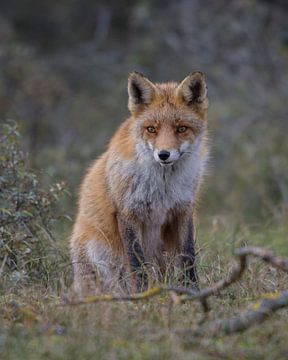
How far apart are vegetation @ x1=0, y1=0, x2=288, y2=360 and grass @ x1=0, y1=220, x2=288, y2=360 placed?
0.01 metres

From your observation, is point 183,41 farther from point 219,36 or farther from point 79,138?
point 79,138

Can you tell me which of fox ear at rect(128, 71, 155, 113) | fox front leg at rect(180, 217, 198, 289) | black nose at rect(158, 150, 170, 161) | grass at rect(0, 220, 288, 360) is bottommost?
fox front leg at rect(180, 217, 198, 289)

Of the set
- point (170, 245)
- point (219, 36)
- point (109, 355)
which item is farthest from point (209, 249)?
point (219, 36)

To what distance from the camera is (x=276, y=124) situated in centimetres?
1633

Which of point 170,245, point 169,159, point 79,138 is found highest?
point 169,159

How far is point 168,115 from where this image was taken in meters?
7.13

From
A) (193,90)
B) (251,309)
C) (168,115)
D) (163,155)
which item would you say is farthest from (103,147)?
(251,309)

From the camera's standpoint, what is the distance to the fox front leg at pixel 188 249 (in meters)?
6.77

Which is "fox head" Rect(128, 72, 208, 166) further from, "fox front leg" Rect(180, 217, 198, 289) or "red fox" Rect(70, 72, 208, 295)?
"fox front leg" Rect(180, 217, 198, 289)

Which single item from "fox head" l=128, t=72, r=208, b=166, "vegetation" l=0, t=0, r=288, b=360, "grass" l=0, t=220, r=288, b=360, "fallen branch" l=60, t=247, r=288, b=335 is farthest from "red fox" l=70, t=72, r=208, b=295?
"fallen branch" l=60, t=247, r=288, b=335

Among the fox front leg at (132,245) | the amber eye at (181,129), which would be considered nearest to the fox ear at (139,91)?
the amber eye at (181,129)

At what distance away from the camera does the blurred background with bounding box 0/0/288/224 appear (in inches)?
574

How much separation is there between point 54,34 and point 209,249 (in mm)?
21530

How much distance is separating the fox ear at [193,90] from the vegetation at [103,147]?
1.36m
